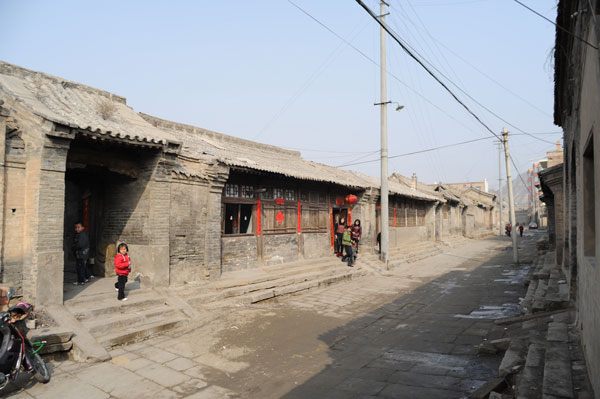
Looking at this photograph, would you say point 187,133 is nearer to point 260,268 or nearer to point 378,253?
point 260,268

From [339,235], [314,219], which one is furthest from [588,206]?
[339,235]

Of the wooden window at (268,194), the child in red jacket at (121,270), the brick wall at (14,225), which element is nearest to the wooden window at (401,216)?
the wooden window at (268,194)

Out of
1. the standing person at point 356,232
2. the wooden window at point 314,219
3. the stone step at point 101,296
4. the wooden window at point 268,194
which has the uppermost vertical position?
the wooden window at point 268,194

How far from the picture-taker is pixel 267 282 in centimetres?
1058

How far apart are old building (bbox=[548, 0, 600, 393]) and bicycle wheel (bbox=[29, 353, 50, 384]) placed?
621 cm

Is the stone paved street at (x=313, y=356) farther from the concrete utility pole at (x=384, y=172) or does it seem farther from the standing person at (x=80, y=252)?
the concrete utility pole at (x=384, y=172)

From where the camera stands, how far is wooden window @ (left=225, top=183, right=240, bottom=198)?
1108 centimetres

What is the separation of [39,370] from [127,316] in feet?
6.91

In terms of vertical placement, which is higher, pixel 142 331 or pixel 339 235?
pixel 339 235

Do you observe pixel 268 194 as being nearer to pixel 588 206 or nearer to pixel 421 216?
pixel 588 206

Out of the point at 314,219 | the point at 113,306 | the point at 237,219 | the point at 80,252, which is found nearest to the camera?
the point at 113,306

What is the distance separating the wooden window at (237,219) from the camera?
11.2 m

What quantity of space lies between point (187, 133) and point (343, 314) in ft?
24.4

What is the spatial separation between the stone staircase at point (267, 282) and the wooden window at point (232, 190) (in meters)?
2.18
